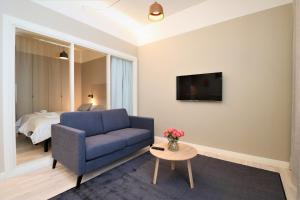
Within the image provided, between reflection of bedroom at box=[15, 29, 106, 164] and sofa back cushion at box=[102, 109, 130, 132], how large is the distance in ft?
3.43

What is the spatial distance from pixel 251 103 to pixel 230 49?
108 cm

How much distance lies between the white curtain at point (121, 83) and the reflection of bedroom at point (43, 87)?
817mm

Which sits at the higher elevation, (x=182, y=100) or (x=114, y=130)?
(x=182, y=100)

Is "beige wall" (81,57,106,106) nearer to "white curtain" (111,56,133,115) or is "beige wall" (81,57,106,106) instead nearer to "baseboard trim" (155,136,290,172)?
"white curtain" (111,56,133,115)

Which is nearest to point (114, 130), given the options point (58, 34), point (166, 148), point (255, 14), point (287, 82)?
point (166, 148)

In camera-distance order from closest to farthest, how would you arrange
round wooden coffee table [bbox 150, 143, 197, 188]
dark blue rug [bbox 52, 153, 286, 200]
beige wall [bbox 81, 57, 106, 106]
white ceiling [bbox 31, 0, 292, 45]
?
1. dark blue rug [bbox 52, 153, 286, 200]
2. round wooden coffee table [bbox 150, 143, 197, 188]
3. white ceiling [bbox 31, 0, 292, 45]
4. beige wall [bbox 81, 57, 106, 106]

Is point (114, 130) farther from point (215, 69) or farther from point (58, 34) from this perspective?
point (215, 69)

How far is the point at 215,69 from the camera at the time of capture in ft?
9.46

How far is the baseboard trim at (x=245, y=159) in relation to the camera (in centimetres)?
229

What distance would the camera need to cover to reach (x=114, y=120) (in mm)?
2945

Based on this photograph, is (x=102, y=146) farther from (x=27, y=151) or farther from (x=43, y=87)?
(x=43, y=87)

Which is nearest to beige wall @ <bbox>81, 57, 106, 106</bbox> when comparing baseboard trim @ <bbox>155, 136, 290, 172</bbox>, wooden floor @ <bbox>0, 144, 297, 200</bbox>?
wooden floor @ <bbox>0, 144, 297, 200</bbox>

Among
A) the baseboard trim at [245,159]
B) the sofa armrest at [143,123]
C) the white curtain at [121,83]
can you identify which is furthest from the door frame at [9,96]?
the baseboard trim at [245,159]

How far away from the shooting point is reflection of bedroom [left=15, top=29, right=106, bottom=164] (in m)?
2.87
